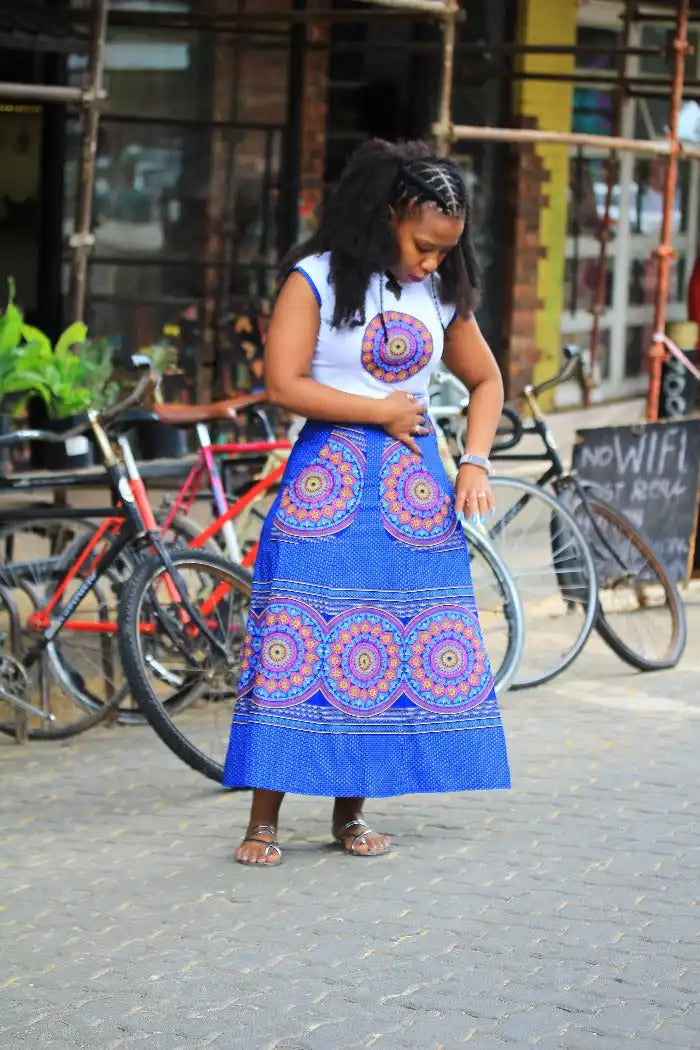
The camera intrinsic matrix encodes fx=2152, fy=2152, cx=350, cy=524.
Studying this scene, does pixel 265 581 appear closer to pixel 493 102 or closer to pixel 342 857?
pixel 342 857

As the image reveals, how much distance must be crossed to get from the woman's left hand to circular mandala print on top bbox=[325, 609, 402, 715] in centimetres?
34

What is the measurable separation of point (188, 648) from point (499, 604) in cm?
133

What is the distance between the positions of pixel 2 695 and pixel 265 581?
1491mm

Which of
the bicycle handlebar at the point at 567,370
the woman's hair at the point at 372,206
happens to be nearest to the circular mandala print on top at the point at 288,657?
the woman's hair at the point at 372,206

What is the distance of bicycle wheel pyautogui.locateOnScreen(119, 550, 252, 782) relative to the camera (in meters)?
6.10

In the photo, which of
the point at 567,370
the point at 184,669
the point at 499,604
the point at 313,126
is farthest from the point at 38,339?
the point at 313,126

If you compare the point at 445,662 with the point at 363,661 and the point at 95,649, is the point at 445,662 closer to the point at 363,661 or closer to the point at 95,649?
the point at 363,661

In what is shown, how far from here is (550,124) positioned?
1334 cm

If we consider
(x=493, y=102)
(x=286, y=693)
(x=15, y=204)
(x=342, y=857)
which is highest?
(x=493, y=102)

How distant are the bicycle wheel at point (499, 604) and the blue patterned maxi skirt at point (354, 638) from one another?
5.55ft

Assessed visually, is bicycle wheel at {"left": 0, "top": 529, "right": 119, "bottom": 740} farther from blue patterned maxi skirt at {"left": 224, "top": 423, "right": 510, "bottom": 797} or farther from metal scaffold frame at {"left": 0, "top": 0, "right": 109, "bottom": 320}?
metal scaffold frame at {"left": 0, "top": 0, "right": 109, "bottom": 320}

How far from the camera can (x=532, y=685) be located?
7746 millimetres

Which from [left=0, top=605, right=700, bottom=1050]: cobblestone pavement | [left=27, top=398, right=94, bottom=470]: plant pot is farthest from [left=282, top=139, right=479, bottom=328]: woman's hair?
[left=27, top=398, right=94, bottom=470]: plant pot

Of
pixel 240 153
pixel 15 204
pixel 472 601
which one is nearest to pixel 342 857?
pixel 472 601
